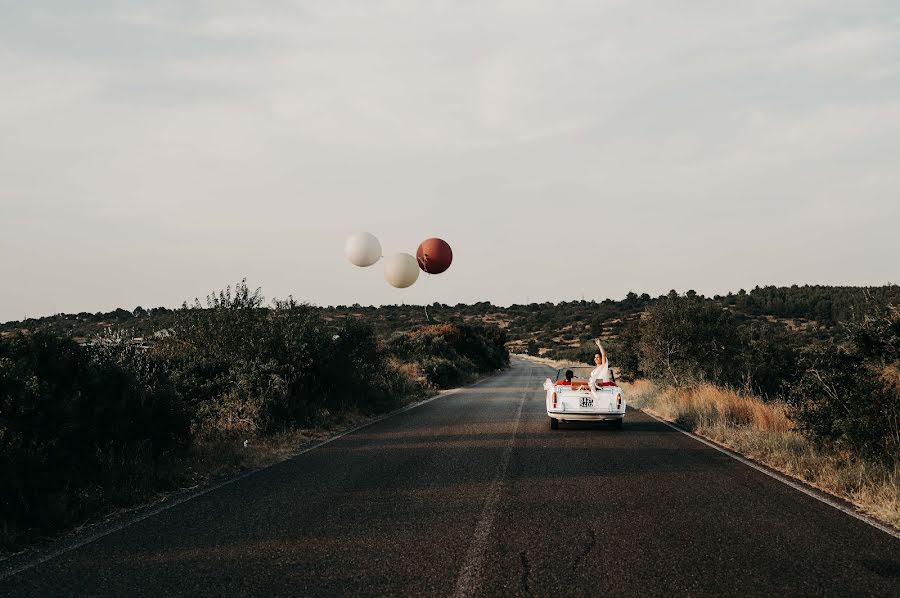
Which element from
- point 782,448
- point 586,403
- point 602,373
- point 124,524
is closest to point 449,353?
point 602,373

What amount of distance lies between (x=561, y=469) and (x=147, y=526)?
5278mm

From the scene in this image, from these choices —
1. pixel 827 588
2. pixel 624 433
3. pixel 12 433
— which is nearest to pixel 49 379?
pixel 12 433

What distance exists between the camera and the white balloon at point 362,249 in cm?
1705

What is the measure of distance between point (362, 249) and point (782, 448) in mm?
10431

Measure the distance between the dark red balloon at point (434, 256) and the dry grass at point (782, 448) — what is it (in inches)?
270

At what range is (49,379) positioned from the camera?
8.45 metres

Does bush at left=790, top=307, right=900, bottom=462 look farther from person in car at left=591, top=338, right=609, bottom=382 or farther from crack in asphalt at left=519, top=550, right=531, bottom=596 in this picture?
crack in asphalt at left=519, top=550, right=531, bottom=596

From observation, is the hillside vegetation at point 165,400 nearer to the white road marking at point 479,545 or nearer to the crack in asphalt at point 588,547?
Result: the white road marking at point 479,545

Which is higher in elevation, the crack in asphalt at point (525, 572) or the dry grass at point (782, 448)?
the crack in asphalt at point (525, 572)

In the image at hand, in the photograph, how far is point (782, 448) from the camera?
33.3ft

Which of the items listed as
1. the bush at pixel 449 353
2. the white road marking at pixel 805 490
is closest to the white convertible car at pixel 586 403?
the white road marking at pixel 805 490

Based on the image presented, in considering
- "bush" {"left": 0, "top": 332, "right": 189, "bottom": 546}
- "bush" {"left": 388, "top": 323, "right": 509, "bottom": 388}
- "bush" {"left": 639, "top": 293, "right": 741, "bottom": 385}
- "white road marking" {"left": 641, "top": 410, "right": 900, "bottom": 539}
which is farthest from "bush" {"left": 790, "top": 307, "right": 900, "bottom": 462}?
"bush" {"left": 388, "top": 323, "right": 509, "bottom": 388}

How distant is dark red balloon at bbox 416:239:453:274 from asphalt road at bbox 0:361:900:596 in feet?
27.2

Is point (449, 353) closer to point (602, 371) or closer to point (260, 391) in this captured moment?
point (602, 371)
